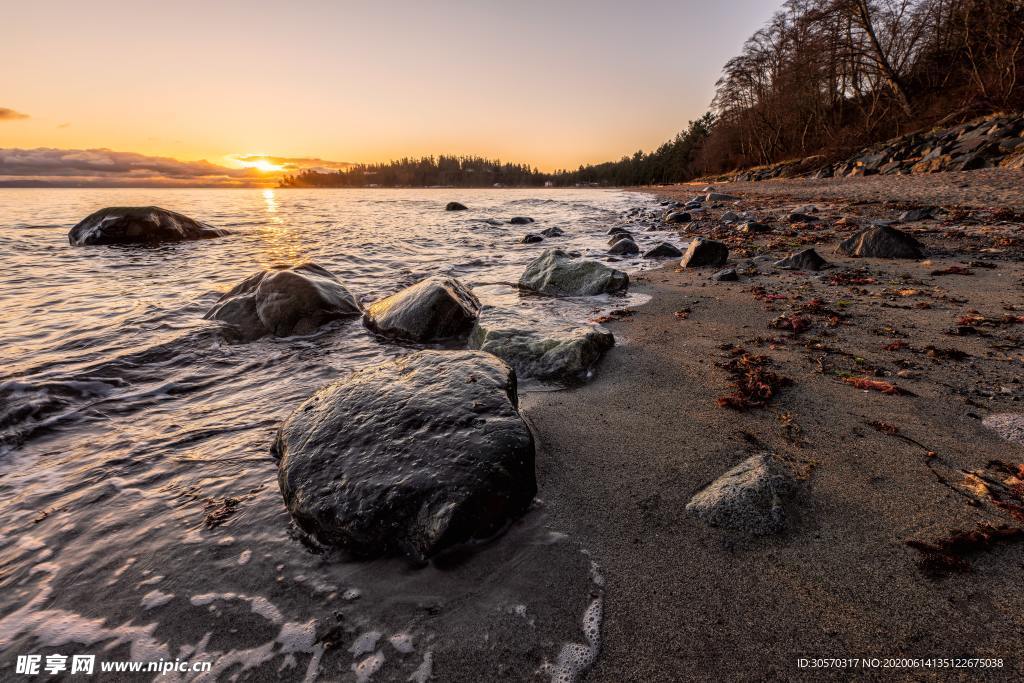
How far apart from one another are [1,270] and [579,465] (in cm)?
1382

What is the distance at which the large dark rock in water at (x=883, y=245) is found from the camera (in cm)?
645

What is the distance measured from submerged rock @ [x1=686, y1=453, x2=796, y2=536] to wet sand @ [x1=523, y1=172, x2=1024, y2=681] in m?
0.06

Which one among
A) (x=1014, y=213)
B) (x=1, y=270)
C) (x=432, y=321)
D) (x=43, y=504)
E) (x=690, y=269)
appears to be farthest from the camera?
(x=1, y=270)

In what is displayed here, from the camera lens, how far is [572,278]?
6.83 meters

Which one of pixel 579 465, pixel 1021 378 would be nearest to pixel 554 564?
pixel 579 465

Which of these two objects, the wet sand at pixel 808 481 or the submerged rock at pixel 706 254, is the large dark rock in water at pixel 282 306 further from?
the submerged rock at pixel 706 254

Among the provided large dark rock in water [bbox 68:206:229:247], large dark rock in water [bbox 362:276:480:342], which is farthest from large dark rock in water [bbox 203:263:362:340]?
large dark rock in water [bbox 68:206:229:247]

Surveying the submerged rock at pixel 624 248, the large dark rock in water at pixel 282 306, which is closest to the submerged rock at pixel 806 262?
the submerged rock at pixel 624 248

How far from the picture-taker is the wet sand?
151 cm

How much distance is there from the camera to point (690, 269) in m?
7.57

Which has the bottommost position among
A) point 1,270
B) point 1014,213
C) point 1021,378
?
point 1,270

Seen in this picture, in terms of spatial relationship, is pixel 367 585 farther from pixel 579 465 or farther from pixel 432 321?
pixel 432 321

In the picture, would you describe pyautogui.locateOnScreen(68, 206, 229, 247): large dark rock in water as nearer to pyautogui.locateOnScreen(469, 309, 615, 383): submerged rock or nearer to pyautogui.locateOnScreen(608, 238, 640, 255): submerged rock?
pyautogui.locateOnScreen(608, 238, 640, 255): submerged rock

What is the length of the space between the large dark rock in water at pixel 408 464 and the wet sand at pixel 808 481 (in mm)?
389
